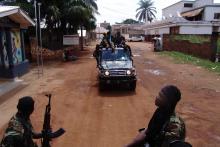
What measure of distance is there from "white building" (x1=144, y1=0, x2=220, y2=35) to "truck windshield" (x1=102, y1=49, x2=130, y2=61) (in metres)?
28.5

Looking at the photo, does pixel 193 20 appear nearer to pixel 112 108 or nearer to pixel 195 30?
pixel 195 30

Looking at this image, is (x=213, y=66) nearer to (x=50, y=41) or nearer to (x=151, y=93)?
(x=151, y=93)

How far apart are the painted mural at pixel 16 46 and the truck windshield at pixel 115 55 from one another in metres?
5.64

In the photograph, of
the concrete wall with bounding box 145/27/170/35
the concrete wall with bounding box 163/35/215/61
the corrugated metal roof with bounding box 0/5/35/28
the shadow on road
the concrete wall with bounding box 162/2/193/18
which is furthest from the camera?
the concrete wall with bounding box 162/2/193/18

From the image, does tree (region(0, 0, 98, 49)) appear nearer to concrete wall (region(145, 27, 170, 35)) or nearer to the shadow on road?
the shadow on road

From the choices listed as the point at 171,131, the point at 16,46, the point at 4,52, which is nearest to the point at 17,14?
the point at 16,46

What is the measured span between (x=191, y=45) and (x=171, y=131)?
25700 mm

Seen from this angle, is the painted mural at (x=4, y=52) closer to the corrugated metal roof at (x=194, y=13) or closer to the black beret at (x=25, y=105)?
the black beret at (x=25, y=105)

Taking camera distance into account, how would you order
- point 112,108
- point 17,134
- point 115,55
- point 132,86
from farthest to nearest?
point 115,55 < point 132,86 < point 112,108 < point 17,134

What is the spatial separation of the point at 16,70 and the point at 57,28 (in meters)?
15.2

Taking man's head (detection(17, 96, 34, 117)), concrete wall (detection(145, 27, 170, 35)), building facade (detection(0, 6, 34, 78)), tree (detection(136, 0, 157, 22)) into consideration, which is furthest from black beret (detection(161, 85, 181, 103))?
tree (detection(136, 0, 157, 22))

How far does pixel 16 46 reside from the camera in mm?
17531

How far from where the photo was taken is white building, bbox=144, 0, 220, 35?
135ft

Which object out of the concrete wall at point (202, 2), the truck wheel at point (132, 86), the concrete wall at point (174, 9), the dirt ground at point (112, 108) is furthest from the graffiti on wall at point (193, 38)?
→ the concrete wall at point (202, 2)
